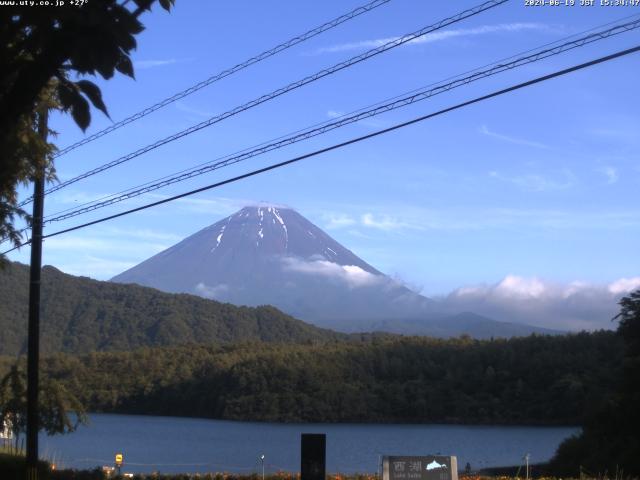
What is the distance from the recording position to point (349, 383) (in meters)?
89.3

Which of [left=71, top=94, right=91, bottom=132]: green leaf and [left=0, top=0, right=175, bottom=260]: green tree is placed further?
[left=71, top=94, right=91, bottom=132]: green leaf

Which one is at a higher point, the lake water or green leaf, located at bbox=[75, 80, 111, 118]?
green leaf, located at bbox=[75, 80, 111, 118]

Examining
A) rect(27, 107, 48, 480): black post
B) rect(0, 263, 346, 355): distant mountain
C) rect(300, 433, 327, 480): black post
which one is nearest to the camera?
rect(300, 433, 327, 480): black post

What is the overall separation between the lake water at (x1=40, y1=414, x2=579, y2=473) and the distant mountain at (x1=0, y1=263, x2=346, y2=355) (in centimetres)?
5500

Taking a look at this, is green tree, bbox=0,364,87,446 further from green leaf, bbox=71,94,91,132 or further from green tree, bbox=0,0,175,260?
green leaf, bbox=71,94,91,132

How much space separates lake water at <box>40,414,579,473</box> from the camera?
147 feet

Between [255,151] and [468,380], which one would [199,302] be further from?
[255,151]

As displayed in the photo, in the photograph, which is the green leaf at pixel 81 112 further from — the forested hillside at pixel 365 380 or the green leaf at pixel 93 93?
the forested hillside at pixel 365 380

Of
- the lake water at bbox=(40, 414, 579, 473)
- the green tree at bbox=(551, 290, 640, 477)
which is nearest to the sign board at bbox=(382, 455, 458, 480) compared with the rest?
the green tree at bbox=(551, 290, 640, 477)

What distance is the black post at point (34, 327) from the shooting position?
55.9 feet

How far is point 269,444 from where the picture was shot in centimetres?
5869

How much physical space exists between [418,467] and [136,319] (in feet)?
475

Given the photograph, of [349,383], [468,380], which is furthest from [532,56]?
[349,383]

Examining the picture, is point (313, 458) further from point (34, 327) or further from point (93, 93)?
point (34, 327)
